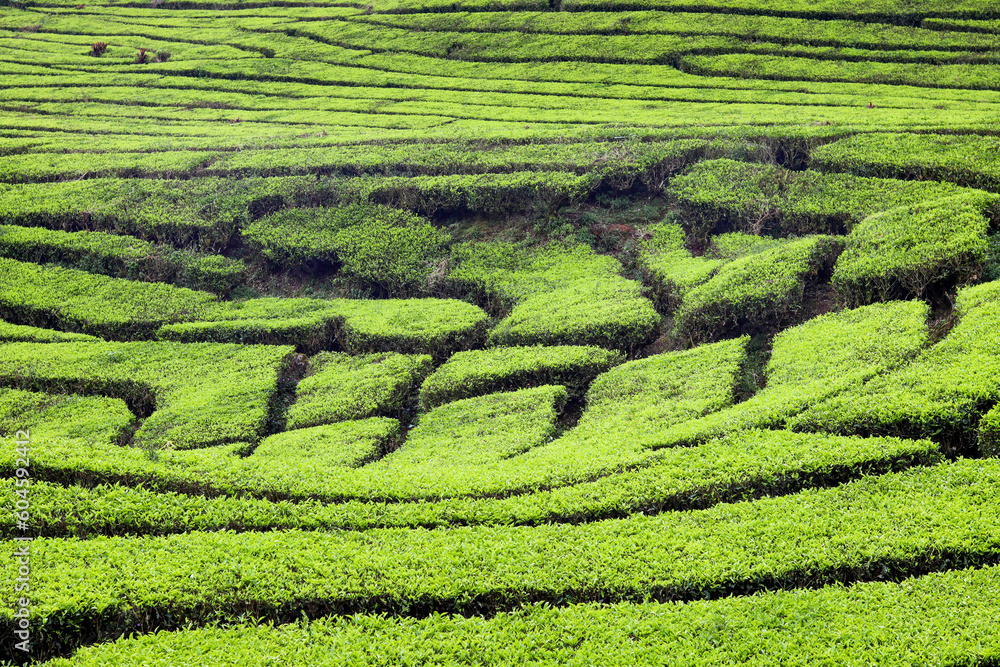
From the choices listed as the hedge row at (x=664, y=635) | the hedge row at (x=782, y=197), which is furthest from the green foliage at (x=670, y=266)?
the hedge row at (x=664, y=635)

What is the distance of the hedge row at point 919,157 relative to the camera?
1686 centimetres

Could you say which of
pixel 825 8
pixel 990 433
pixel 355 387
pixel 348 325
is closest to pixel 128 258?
pixel 348 325

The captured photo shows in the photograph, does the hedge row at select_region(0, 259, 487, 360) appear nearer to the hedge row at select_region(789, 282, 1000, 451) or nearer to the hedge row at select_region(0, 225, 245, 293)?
the hedge row at select_region(0, 225, 245, 293)

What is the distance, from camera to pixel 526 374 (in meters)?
14.6

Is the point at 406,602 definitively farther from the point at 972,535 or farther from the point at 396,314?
the point at 396,314

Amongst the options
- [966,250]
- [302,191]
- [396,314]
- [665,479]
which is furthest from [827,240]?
[302,191]

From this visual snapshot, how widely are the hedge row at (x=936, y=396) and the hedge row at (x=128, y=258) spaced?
15.4m

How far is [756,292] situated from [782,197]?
4810mm

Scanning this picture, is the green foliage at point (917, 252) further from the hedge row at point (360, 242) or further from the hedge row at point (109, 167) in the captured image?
the hedge row at point (109, 167)

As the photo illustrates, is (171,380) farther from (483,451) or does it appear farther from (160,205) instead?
(160,205)

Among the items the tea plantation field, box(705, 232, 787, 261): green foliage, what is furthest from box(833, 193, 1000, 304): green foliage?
box(705, 232, 787, 261): green foliage

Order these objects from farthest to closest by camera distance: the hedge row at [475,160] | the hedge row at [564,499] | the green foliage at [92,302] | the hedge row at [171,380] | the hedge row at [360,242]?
the hedge row at [475,160] < the hedge row at [360,242] < the green foliage at [92,302] < the hedge row at [171,380] < the hedge row at [564,499]

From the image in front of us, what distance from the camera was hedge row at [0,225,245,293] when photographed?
65.8 ft

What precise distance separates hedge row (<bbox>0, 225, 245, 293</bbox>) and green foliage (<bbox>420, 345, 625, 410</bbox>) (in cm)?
828
